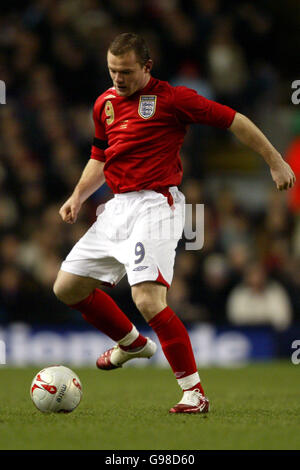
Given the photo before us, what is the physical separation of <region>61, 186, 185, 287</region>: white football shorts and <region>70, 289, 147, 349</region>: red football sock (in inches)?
8.7

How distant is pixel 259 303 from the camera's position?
34.4 feet

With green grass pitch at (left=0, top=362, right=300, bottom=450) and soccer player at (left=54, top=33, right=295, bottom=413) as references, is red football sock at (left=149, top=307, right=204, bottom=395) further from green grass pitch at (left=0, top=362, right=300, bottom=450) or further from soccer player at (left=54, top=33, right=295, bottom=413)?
green grass pitch at (left=0, top=362, right=300, bottom=450)

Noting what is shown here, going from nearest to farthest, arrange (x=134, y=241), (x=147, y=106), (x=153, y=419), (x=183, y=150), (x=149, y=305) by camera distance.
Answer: (x=153, y=419), (x=149, y=305), (x=134, y=241), (x=147, y=106), (x=183, y=150)

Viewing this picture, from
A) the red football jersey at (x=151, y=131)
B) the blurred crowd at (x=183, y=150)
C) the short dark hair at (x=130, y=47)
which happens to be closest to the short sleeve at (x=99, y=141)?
the red football jersey at (x=151, y=131)

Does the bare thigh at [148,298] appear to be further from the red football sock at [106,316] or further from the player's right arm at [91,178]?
the player's right arm at [91,178]

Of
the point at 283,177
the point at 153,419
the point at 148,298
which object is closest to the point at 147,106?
the point at 283,177

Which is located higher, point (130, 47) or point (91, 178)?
point (130, 47)

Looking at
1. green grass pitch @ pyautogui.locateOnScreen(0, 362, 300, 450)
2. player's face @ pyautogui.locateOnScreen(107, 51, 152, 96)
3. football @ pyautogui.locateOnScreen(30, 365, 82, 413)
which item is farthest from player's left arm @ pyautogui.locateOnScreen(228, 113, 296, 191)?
football @ pyautogui.locateOnScreen(30, 365, 82, 413)

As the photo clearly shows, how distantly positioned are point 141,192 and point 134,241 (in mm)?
324

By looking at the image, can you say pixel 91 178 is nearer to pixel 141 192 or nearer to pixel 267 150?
pixel 141 192

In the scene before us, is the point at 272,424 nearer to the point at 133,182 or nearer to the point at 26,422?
the point at 26,422
